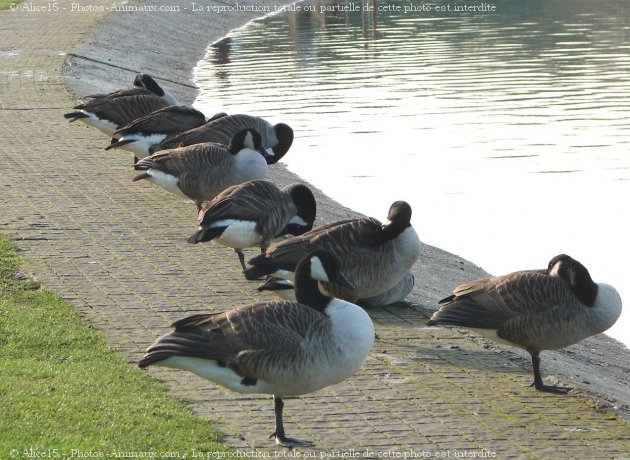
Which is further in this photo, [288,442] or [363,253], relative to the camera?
[363,253]

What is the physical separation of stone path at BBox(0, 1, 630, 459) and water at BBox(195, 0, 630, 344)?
1.93 meters

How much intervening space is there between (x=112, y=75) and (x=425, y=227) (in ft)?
38.7

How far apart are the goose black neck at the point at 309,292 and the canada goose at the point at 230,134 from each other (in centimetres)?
705

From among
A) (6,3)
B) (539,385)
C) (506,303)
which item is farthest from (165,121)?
(6,3)

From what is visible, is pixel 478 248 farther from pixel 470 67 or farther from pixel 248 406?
pixel 470 67

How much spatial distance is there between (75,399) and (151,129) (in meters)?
7.81

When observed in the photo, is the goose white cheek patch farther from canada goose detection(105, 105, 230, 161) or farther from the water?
canada goose detection(105, 105, 230, 161)

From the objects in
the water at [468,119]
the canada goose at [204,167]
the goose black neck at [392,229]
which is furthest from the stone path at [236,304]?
the water at [468,119]

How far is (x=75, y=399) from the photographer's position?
752 cm

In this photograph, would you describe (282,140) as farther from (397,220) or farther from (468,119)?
(468,119)

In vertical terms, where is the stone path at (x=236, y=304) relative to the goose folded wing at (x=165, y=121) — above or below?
below

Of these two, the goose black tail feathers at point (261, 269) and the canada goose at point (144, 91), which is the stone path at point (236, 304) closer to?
the goose black tail feathers at point (261, 269)

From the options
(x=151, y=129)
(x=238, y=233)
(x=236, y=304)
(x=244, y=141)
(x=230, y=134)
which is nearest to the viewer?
(x=236, y=304)

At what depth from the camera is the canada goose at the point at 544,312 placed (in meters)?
8.51
